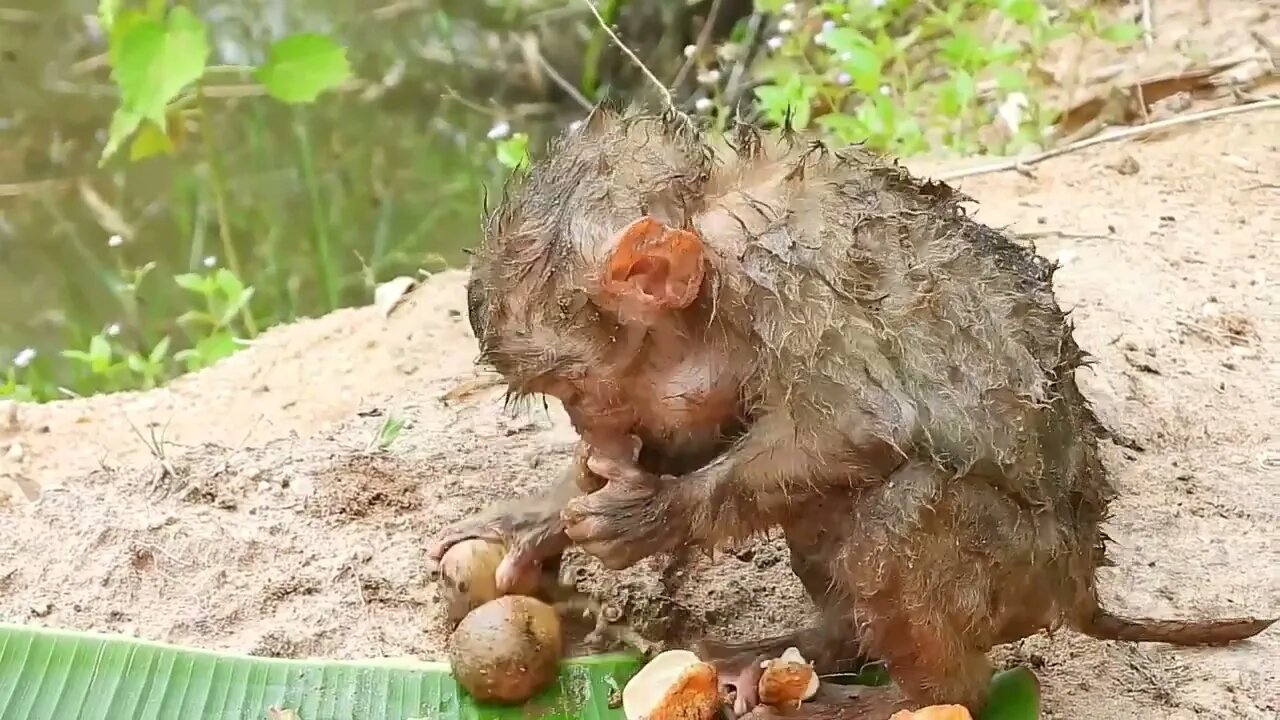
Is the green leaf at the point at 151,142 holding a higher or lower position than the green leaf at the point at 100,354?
higher

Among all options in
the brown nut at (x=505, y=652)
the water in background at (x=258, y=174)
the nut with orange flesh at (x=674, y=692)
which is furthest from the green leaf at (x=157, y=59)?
the nut with orange flesh at (x=674, y=692)

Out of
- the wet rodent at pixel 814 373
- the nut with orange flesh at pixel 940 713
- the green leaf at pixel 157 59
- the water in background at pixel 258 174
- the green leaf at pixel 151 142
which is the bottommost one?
the water in background at pixel 258 174

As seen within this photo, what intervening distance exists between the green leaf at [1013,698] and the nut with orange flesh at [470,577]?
989 millimetres

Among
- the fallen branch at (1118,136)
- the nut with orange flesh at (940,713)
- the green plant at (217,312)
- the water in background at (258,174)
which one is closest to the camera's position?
the nut with orange flesh at (940,713)

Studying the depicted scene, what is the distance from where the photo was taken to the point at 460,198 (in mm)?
6500

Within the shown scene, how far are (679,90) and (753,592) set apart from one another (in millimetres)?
4419

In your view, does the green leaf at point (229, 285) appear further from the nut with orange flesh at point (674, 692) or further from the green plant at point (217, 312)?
the nut with orange flesh at point (674, 692)

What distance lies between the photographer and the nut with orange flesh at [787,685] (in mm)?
2475

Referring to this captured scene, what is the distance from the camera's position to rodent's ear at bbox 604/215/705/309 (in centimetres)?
206

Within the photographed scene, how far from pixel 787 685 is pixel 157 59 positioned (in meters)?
3.08

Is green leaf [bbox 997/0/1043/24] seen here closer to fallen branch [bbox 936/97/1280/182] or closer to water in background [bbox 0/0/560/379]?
fallen branch [bbox 936/97/1280/182]

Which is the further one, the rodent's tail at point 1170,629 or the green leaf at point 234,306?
the green leaf at point 234,306

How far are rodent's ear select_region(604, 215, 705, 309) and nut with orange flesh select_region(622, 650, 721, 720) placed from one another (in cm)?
77

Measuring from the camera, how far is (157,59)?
4180 mm
